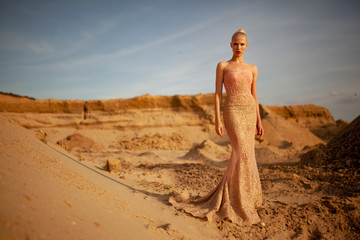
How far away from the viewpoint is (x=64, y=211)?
65.4 inches

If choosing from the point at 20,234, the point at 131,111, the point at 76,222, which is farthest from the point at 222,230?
the point at 131,111

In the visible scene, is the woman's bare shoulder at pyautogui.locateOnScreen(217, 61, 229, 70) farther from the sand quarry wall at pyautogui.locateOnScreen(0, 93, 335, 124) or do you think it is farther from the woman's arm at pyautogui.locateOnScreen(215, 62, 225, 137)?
the sand quarry wall at pyautogui.locateOnScreen(0, 93, 335, 124)

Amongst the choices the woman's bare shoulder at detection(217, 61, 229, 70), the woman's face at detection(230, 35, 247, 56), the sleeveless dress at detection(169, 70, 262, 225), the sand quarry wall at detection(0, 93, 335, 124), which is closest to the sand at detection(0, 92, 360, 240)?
the sleeveless dress at detection(169, 70, 262, 225)

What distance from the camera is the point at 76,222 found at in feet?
5.24

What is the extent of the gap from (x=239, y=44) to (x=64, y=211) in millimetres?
2655

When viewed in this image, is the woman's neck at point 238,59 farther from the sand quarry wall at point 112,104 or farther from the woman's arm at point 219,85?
the sand quarry wall at point 112,104

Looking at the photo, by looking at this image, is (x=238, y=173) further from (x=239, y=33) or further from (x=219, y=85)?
(x=239, y=33)

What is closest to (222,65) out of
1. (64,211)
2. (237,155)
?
(237,155)

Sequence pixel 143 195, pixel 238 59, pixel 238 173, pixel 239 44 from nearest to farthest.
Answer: pixel 238 173 < pixel 239 44 < pixel 238 59 < pixel 143 195

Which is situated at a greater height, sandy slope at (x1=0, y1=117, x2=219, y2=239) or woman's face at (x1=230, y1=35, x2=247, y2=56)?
woman's face at (x1=230, y1=35, x2=247, y2=56)

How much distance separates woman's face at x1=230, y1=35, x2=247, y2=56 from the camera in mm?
2951

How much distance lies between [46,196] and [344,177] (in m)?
5.47

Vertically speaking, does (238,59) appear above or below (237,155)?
above

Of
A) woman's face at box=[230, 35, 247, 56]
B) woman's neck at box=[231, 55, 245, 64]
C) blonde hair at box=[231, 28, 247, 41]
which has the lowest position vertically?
woman's neck at box=[231, 55, 245, 64]
